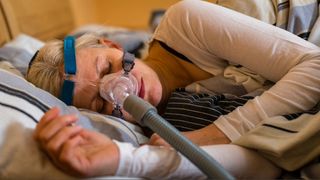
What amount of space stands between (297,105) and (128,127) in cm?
36

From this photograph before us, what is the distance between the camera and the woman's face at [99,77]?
0.93 metres

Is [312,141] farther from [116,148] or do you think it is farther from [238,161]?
[116,148]

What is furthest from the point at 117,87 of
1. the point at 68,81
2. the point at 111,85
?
the point at 68,81

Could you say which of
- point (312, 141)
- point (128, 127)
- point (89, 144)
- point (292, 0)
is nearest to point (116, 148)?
point (89, 144)

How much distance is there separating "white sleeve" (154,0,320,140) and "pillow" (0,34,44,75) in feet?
1.51

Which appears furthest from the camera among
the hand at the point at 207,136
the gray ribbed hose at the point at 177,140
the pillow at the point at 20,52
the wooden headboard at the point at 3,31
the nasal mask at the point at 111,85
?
the wooden headboard at the point at 3,31

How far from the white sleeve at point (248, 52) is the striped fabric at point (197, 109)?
0.22ft

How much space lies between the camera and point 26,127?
0.69 meters

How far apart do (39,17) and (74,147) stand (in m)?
1.75

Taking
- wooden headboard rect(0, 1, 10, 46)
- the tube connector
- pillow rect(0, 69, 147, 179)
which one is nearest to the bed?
pillow rect(0, 69, 147, 179)

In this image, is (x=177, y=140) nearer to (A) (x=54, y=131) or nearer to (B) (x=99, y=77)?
(A) (x=54, y=131)

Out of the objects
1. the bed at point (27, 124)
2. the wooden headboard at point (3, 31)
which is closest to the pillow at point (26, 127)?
the bed at point (27, 124)

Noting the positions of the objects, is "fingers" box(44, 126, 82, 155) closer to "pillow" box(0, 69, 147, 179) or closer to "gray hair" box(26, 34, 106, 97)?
"pillow" box(0, 69, 147, 179)

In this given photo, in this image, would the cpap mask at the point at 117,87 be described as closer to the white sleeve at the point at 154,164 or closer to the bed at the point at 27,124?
the bed at the point at 27,124
